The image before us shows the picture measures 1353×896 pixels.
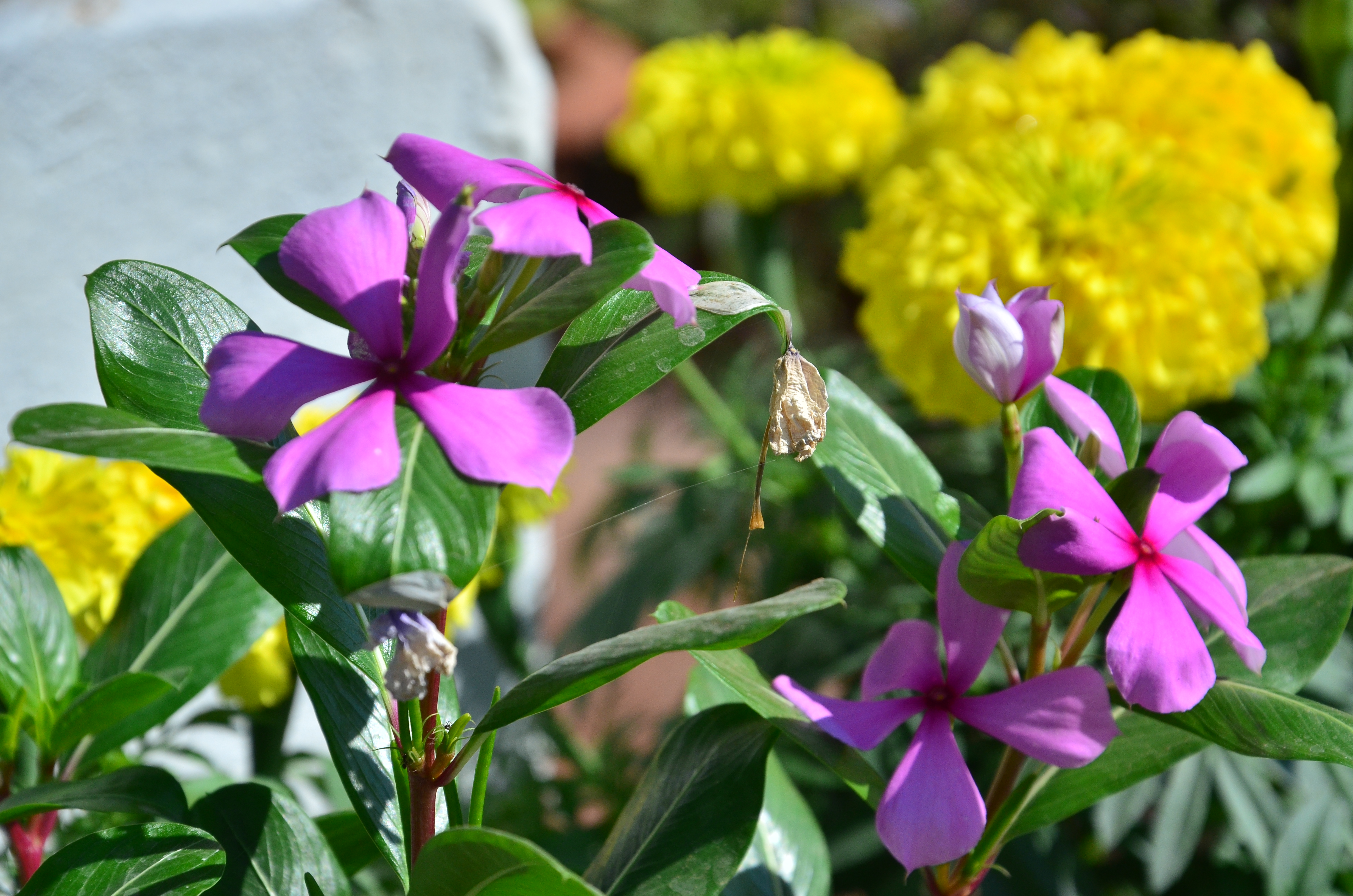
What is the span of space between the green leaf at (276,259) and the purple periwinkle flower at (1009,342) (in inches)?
7.2

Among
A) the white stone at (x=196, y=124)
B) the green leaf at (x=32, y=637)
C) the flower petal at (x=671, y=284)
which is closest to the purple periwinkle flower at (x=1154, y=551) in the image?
the flower petal at (x=671, y=284)

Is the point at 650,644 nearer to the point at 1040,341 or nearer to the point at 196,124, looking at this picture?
the point at 1040,341

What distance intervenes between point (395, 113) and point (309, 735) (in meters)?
0.63

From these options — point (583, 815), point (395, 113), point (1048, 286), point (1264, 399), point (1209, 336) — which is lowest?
point (583, 815)

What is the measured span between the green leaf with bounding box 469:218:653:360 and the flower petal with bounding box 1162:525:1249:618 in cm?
19

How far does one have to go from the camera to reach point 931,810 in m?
0.28

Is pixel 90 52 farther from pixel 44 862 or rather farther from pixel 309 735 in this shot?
pixel 44 862

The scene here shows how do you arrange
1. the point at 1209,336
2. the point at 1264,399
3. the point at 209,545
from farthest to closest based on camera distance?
the point at 1264,399 < the point at 1209,336 < the point at 209,545

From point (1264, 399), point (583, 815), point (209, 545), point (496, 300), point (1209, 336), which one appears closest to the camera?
point (496, 300)

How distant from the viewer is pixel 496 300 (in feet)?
0.84

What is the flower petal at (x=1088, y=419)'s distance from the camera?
0.30 meters

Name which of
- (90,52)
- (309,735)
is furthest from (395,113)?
(309,735)

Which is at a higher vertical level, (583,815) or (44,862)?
(44,862)

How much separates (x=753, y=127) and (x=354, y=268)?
3.12ft
